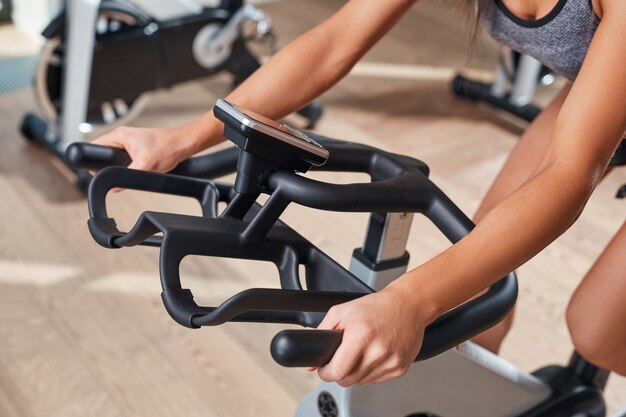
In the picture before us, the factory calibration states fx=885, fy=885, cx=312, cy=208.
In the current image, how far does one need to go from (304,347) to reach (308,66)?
53 centimetres

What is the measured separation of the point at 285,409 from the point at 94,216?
0.95 m

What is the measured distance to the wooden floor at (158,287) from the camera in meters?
1.75

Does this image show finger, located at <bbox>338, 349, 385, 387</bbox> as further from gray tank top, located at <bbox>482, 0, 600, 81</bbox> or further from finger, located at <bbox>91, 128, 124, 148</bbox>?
gray tank top, located at <bbox>482, 0, 600, 81</bbox>

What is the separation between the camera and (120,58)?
2.48m

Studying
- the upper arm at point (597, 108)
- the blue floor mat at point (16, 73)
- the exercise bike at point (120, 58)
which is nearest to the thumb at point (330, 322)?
the upper arm at point (597, 108)

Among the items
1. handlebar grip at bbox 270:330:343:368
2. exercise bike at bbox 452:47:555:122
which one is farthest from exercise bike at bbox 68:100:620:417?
exercise bike at bbox 452:47:555:122

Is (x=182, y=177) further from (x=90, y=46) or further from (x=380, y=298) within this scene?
(x=90, y=46)

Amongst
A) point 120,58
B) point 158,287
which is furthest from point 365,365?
point 120,58

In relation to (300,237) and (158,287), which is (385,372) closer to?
(300,237)

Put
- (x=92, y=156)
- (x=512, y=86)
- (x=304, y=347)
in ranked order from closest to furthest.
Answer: (x=304, y=347) < (x=92, y=156) < (x=512, y=86)

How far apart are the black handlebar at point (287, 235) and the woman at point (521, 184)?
32 millimetres

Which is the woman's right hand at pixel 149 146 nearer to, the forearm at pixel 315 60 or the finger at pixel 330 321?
the forearm at pixel 315 60

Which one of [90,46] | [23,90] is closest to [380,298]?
[90,46]

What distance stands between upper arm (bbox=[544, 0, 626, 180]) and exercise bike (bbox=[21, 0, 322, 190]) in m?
1.58
